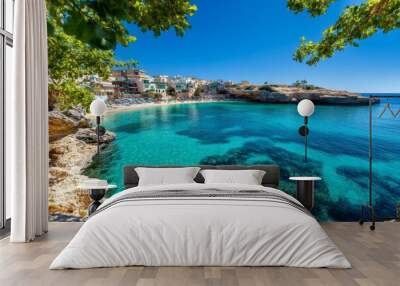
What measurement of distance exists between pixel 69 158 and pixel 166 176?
6.37 ft

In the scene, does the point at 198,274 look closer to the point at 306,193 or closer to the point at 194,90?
the point at 306,193

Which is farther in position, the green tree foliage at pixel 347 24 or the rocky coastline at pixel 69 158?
the rocky coastline at pixel 69 158

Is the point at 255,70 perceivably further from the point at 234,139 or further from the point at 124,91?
the point at 124,91

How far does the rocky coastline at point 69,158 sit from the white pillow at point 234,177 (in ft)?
6.36

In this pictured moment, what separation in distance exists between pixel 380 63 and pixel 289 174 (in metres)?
2.35

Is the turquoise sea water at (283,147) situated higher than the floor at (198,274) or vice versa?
the turquoise sea water at (283,147)

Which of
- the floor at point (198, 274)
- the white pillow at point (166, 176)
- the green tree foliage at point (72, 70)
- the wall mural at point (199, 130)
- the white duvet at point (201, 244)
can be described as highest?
the green tree foliage at point (72, 70)

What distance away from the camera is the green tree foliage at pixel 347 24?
5984 millimetres

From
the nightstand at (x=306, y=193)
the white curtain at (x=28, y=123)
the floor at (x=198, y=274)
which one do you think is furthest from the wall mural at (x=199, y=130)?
the floor at (x=198, y=274)

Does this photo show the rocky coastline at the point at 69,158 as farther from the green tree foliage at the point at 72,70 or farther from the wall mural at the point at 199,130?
the green tree foliage at the point at 72,70

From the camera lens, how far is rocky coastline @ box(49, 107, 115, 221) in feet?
20.5

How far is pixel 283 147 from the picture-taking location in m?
6.54

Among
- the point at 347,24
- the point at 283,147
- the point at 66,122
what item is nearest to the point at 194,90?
the point at 283,147

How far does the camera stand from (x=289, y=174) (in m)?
6.43
